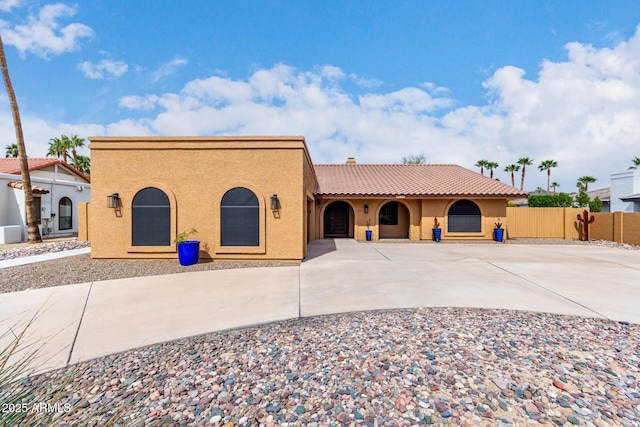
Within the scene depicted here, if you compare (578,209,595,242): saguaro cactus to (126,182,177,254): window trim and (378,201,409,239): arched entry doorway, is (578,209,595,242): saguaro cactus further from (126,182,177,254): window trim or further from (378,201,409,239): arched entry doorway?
(126,182,177,254): window trim

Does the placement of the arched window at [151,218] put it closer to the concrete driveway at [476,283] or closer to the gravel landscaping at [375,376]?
the concrete driveway at [476,283]

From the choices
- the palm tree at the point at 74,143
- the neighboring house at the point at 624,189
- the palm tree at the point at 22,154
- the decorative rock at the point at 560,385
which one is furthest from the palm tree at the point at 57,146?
the neighboring house at the point at 624,189

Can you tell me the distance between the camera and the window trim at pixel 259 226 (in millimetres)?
10688

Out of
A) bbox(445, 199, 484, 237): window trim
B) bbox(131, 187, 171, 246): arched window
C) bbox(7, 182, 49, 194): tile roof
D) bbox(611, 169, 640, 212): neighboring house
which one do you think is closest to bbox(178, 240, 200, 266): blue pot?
bbox(131, 187, 171, 246): arched window

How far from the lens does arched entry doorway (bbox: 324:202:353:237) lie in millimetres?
20375

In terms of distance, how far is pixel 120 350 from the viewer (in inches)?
163

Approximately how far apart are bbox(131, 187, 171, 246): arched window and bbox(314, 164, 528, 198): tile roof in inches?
364

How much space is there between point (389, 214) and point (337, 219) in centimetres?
361

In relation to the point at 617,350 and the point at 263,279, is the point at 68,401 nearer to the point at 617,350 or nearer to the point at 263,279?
the point at 263,279

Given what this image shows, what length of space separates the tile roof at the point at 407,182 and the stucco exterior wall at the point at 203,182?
7.37 metres

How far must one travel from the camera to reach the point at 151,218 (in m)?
10.9

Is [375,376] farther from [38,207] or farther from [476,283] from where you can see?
[38,207]

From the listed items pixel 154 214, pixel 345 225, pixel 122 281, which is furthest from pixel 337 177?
pixel 122 281

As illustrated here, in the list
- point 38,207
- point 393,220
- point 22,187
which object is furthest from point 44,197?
point 393,220
